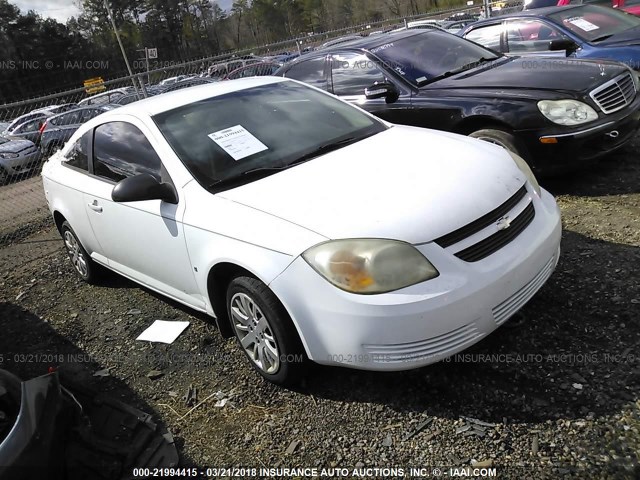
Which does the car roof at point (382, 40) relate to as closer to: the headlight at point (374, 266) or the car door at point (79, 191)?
the car door at point (79, 191)

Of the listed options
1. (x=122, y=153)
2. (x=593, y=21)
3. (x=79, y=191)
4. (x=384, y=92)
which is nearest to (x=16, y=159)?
(x=79, y=191)

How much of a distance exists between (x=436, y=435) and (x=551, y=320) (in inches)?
42.6

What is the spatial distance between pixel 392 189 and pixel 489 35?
5878 millimetres

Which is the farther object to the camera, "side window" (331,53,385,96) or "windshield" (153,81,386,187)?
"side window" (331,53,385,96)

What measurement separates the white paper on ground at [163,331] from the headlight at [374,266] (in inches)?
73.1

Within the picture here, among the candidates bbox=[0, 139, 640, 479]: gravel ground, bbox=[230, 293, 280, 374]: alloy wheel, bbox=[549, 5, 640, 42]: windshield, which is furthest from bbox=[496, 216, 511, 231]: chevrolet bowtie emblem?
bbox=[549, 5, 640, 42]: windshield

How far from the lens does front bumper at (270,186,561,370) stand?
2324 mm

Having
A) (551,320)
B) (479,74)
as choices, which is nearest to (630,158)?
(479,74)

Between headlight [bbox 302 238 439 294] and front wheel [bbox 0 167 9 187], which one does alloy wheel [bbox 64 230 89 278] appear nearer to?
headlight [bbox 302 238 439 294]

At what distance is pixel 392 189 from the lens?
269 cm

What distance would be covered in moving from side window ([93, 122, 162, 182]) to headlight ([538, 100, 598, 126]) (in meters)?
3.20

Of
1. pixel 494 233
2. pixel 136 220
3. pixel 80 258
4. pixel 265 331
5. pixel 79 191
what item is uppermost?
pixel 79 191

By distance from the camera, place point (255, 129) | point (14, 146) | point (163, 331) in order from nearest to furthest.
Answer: point (255, 129) → point (163, 331) → point (14, 146)

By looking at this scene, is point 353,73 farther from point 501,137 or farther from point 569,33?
point 569,33
